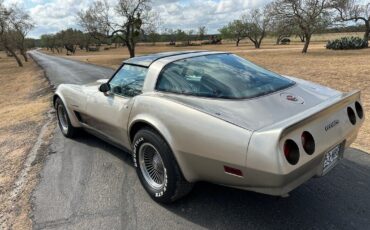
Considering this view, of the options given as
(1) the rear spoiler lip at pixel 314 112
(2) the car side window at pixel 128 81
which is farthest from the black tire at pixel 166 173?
(1) the rear spoiler lip at pixel 314 112

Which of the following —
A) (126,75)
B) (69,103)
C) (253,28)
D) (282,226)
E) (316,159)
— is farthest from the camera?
(253,28)

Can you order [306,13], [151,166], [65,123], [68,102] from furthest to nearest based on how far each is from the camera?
[306,13]
[65,123]
[68,102]
[151,166]

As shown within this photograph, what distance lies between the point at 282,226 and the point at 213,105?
3.98ft

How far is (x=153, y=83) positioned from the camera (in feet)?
11.6

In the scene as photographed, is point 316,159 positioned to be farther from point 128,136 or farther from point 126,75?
point 126,75

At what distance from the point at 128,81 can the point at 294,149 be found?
228cm

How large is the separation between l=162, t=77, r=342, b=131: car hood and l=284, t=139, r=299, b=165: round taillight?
23 cm

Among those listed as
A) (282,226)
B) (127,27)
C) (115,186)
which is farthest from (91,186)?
(127,27)

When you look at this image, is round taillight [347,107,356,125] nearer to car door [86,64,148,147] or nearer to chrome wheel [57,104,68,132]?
car door [86,64,148,147]

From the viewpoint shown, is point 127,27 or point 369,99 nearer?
point 369,99

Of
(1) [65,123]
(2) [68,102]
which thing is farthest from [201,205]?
(1) [65,123]

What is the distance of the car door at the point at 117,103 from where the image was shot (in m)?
3.77

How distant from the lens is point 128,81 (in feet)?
13.3

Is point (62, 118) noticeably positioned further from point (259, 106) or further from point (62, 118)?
point (259, 106)
